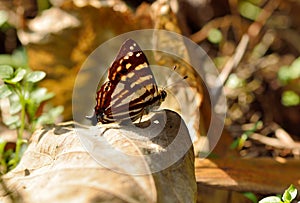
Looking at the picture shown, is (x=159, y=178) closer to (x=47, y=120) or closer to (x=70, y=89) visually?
(x=47, y=120)

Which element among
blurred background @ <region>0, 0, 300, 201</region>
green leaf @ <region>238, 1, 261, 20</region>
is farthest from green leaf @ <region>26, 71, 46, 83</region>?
green leaf @ <region>238, 1, 261, 20</region>

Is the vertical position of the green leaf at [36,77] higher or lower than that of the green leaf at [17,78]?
lower

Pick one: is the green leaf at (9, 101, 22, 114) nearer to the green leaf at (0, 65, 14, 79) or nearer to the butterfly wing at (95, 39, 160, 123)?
the green leaf at (0, 65, 14, 79)

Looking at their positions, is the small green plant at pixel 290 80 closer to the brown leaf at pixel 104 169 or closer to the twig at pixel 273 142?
the twig at pixel 273 142

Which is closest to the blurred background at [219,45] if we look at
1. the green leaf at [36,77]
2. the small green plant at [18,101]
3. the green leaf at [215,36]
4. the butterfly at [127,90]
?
the green leaf at [215,36]

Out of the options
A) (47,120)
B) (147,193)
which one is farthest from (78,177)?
(47,120)

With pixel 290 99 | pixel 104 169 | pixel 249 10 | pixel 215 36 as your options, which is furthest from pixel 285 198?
pixel 249 10

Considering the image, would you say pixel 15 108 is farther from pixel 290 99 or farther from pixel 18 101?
pixel 290 99
